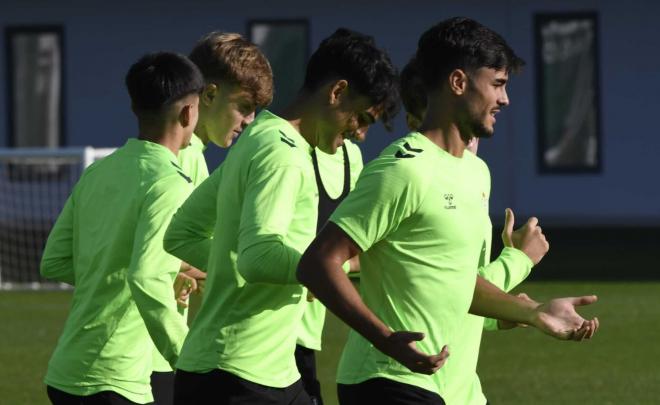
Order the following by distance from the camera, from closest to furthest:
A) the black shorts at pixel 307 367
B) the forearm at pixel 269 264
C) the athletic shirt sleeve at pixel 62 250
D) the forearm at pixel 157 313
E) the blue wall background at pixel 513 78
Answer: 1. the forearm at pixel 269 264
2. the forearm at pixel 157 313
3. the athletic shirt sleeve at pixel 62 250
4. the black shorts at pixel 307 367
5. the blue wall background at pixel 513 78

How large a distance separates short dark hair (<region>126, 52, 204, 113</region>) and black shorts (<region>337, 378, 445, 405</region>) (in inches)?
56.2

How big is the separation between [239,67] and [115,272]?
3.27 ft

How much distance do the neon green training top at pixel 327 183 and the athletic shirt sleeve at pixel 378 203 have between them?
6.30 feet

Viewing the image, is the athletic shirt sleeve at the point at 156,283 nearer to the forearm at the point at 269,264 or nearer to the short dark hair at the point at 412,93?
the forearm at the point at 269,264

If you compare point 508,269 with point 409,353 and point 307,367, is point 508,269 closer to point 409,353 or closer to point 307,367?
point 409,353

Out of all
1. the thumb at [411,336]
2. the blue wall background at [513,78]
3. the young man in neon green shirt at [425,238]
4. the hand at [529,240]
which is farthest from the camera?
the blue wall background at [513,78]

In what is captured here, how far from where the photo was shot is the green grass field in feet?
36.8

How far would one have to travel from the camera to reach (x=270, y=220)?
16.4 ft

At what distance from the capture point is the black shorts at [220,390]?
5113mm

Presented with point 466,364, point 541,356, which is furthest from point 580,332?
point 541,356

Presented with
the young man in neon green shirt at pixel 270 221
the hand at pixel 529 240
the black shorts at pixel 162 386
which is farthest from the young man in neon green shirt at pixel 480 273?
the black shorts at pixel 162 386

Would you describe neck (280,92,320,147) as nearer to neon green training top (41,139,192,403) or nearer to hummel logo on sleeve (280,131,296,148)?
hummel logo on sleeve (280,131,296,148)

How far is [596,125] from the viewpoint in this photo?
2731 centimetres

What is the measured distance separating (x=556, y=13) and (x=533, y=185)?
2883 millimetres
